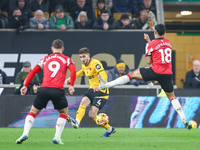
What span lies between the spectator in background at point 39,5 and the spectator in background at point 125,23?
3151 mm

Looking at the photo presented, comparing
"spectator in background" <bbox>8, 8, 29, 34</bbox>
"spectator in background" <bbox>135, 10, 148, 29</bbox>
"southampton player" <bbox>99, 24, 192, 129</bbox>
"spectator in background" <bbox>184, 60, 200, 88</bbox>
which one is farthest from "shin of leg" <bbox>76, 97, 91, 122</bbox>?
"spectator in background" <bbox>135, 10, 148, 29</bbox>

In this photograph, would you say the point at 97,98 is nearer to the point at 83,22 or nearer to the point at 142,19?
the point at 83,22

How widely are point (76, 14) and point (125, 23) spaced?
2.13m

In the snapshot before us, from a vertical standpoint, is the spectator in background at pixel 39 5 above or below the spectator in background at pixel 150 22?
above

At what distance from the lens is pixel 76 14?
15617 mm

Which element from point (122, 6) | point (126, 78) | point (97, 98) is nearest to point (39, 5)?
point (122, 6)

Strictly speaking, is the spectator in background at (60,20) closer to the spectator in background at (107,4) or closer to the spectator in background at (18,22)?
the spectator in background at (18,22)

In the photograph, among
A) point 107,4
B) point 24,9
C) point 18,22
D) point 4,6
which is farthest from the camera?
point 107,4

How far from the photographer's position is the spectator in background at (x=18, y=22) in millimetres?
14402

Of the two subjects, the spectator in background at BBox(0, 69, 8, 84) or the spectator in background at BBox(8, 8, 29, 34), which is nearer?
the spectator in background at BBox(0, 69, 8, 84)

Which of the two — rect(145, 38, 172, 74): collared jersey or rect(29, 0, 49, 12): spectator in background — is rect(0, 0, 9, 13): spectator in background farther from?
rect(145, 38, 172, 74): collared jersey

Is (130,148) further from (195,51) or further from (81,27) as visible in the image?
(195,51)

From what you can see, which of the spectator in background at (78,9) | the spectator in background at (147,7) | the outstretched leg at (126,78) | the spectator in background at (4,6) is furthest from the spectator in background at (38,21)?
the outstretched leg at (126,78)

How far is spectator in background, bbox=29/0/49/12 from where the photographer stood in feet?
51.6
